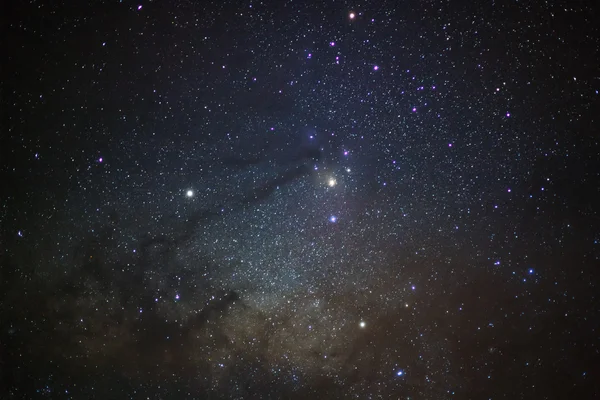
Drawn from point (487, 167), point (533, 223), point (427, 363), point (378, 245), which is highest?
point (487, 167)

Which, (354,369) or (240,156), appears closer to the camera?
(240,156)

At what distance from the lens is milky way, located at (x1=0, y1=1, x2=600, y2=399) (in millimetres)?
1541

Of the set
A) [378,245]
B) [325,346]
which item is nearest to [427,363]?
[325,346]

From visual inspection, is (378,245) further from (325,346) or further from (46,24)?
(46,24)

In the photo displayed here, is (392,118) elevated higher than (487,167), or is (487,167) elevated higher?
(392,118)

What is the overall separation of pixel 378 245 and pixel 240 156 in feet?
3.10

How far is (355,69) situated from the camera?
1.55 metres

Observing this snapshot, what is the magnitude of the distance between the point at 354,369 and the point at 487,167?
1423 mm

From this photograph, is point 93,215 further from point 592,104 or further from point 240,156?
point 592,104

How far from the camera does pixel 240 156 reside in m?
1.62

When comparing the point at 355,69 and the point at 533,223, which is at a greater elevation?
the point at 355,69

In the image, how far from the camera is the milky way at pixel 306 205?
1.54 metres

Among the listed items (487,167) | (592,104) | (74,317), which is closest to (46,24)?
(74,317)

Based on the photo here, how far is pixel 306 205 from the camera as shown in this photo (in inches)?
64.9
